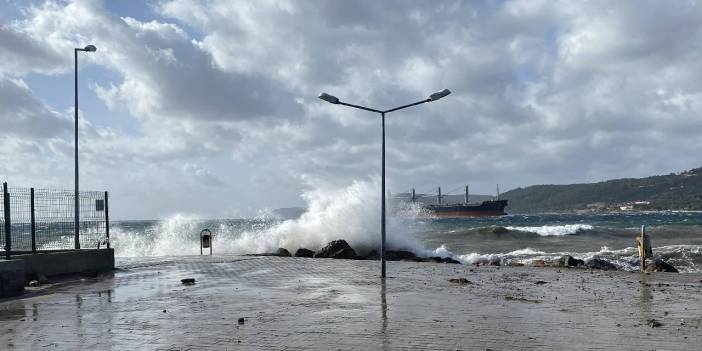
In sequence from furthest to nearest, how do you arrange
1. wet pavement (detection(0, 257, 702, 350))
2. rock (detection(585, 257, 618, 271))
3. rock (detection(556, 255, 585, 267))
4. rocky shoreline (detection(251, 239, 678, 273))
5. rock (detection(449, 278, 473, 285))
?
rock (detection(585, 257, 618, 271)) < rock (detection(556, 255, 585, 267)) < rocky shoreline (detection(251, 239, 678, 273)) < rock (detection(449, 278, 473, 285)) < wet pavement (detection(0, 257, 702, 350))

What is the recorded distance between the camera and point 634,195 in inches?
7013

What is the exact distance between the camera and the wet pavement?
797 cm

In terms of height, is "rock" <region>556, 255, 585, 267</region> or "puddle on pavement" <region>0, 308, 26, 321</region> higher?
"puddle on pavement" <region>0, 308, 26, 321</region>

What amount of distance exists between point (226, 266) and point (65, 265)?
5.08 meters

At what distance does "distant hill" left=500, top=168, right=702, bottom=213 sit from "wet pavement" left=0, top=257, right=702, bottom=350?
6489 inches

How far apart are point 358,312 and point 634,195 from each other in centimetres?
18791

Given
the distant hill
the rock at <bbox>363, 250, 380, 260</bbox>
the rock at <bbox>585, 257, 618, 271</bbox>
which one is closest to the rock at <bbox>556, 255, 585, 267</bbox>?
the rock at <bbox>585, 257, 618, 271</bbox>

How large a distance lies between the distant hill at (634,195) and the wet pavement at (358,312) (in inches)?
6489

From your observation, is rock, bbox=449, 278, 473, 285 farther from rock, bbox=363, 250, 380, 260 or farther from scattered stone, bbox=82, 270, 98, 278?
rock, bbox=363, 250, 380, 260

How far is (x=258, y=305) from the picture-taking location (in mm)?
11227

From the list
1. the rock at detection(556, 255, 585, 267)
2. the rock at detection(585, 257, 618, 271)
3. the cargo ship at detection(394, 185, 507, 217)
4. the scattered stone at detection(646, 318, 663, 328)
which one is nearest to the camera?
the scattered stone at detection(646, 318, 663, 328)

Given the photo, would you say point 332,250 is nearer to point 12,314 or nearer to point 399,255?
point 399,255

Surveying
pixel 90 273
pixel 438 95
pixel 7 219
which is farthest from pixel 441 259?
pixel 7 219

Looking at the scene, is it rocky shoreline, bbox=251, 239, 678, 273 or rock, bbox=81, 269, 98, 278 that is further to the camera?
rocky shoreline, bbox=251, 239, 678, 273
